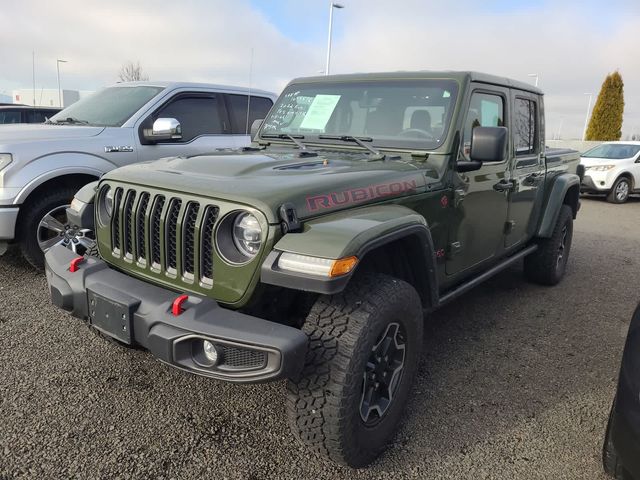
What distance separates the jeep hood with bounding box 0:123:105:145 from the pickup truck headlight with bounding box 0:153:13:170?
0.41 ft

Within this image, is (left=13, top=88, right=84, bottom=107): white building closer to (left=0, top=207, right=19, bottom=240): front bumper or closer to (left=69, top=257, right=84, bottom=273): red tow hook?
(left=0, top=207, right=19, bottom=240): front bumper

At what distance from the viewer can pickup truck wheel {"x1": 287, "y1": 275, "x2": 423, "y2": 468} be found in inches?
82.6

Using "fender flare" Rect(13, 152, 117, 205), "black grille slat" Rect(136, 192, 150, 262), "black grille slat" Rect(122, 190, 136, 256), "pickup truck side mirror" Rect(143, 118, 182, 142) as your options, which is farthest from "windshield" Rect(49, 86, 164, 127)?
"black grille slat" Rect(136, 192, 150, 262)

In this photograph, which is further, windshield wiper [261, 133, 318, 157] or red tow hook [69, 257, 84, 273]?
windshield wiper [261, 133, 318, 157]

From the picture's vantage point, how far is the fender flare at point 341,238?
1.96 metres

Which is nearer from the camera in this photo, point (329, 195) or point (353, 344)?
point (353, 344)

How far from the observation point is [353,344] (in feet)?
6.86

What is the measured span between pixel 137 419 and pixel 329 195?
1549 mm

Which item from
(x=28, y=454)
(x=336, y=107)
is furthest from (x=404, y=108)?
(x=28, y=454)

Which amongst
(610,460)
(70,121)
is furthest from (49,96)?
(610,460)

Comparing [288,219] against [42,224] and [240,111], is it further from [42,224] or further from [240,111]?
[240,111]

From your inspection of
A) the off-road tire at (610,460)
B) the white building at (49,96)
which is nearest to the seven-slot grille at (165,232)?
the off-road tire at (610,460)

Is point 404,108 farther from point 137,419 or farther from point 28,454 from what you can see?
point 28,454

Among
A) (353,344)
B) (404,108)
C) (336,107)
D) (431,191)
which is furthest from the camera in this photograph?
(336,107)
